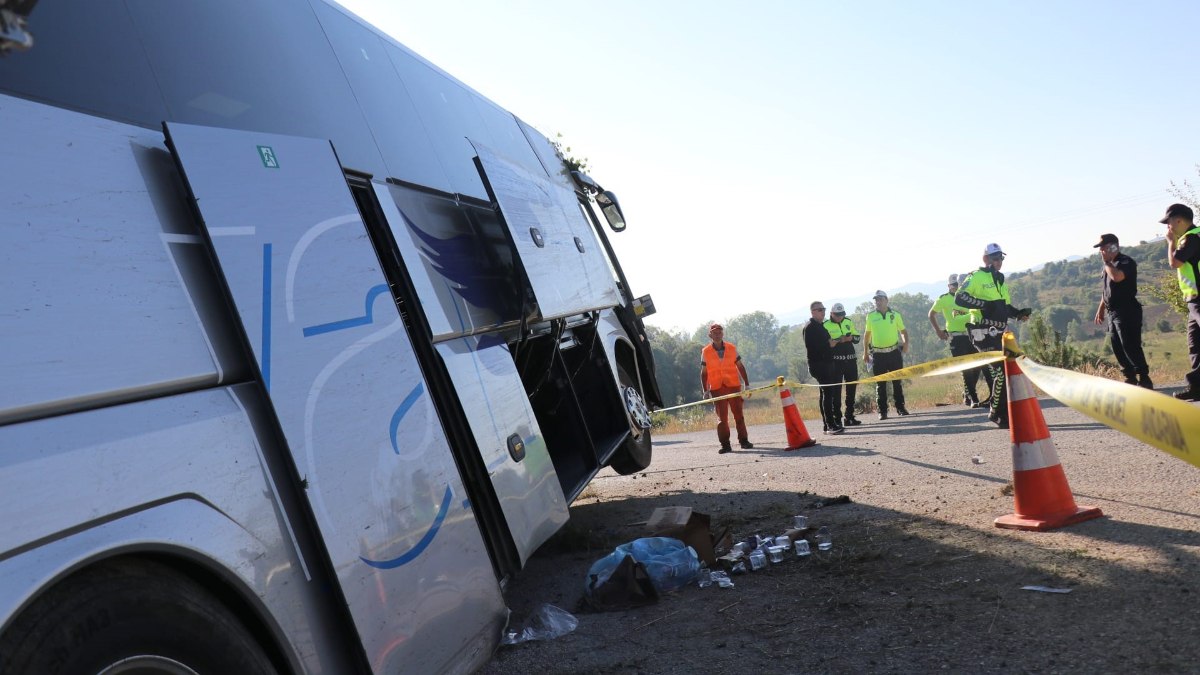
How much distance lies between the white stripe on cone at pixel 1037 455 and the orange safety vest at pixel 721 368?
7.41m

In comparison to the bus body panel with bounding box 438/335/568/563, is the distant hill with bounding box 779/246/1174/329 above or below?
below

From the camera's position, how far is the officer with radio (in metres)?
10.4

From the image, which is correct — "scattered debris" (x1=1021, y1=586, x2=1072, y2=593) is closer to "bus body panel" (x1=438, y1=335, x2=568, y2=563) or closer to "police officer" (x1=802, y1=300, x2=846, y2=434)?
"bus body panel" (x1=438, y1=335, x2=568, y2=563)

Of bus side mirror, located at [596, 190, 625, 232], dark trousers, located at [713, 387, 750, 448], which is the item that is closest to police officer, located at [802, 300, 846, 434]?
dark trousers, located at [713, 387, 750, 448]

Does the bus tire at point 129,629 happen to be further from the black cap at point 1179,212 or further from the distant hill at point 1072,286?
the distant hill at point 1072,286

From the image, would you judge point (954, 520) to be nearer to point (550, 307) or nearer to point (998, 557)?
point (998, 557)

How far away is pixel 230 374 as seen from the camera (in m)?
2.66

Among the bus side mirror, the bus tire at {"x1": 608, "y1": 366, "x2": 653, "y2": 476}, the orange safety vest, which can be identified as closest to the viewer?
the bus tire at {"x1": 608, "y1": 366, "x2": 653, "y2": 476}

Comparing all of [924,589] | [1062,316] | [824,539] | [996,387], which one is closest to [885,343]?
[996,387]

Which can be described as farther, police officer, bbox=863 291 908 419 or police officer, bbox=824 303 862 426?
police officer, bbox=863 291 908 419

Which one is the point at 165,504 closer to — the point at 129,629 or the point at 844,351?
the point at 129,629

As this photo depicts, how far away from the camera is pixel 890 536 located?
5449 mm

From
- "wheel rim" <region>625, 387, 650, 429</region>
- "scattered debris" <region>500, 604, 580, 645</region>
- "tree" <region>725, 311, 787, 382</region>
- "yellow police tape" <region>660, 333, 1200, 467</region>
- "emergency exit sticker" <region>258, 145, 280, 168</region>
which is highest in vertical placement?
"emergency exit sticker" <region>258, 145, 280, 168</region>

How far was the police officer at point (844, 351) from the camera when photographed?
13.8m
